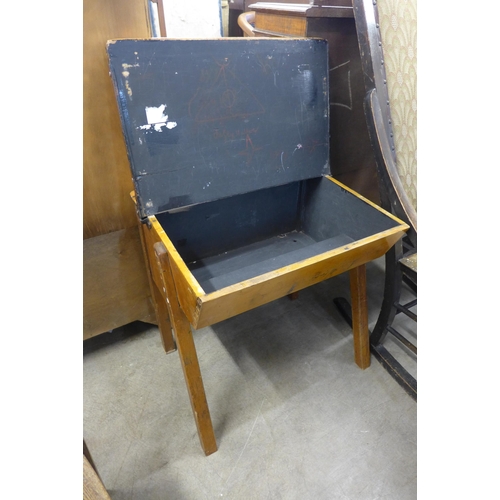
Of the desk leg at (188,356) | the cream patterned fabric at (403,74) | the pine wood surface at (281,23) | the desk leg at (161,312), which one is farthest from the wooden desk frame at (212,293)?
the pine wood surface at (281,23)

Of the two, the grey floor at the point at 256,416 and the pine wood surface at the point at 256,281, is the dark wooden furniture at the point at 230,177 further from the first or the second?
the grey floor at the point at 256,416

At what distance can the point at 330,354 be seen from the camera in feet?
5.04

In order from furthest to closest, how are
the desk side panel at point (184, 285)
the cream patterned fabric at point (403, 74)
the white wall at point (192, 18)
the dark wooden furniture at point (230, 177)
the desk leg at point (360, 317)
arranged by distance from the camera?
1. the white wall at point (192, 18)
2. the desk leg at point (360, 317)
3. the cream patterned fabric at point (403, 74)
4. the dark wooden furniture at point (230, 177)
5. the desk side panel at point (184, 285)

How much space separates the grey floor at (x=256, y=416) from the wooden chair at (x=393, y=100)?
51 cm

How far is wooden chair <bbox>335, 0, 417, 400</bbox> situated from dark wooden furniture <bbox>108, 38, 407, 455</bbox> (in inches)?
4.3

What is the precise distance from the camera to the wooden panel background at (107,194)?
1055 mm

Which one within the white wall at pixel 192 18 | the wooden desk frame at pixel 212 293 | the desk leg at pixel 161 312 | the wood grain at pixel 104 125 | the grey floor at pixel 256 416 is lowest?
the grey floor at pixel 256 416

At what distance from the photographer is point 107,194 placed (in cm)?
128

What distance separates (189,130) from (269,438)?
1017 mm

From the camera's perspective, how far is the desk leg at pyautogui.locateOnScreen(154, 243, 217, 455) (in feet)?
3.25

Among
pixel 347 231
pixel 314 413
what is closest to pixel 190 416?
pixel 314 413

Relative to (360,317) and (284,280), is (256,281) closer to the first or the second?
(284,280)

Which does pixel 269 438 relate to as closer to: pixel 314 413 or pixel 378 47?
pixel 314 413

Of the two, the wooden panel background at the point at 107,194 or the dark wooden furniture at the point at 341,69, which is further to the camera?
the dark wooden furniture at the point at 341,69
